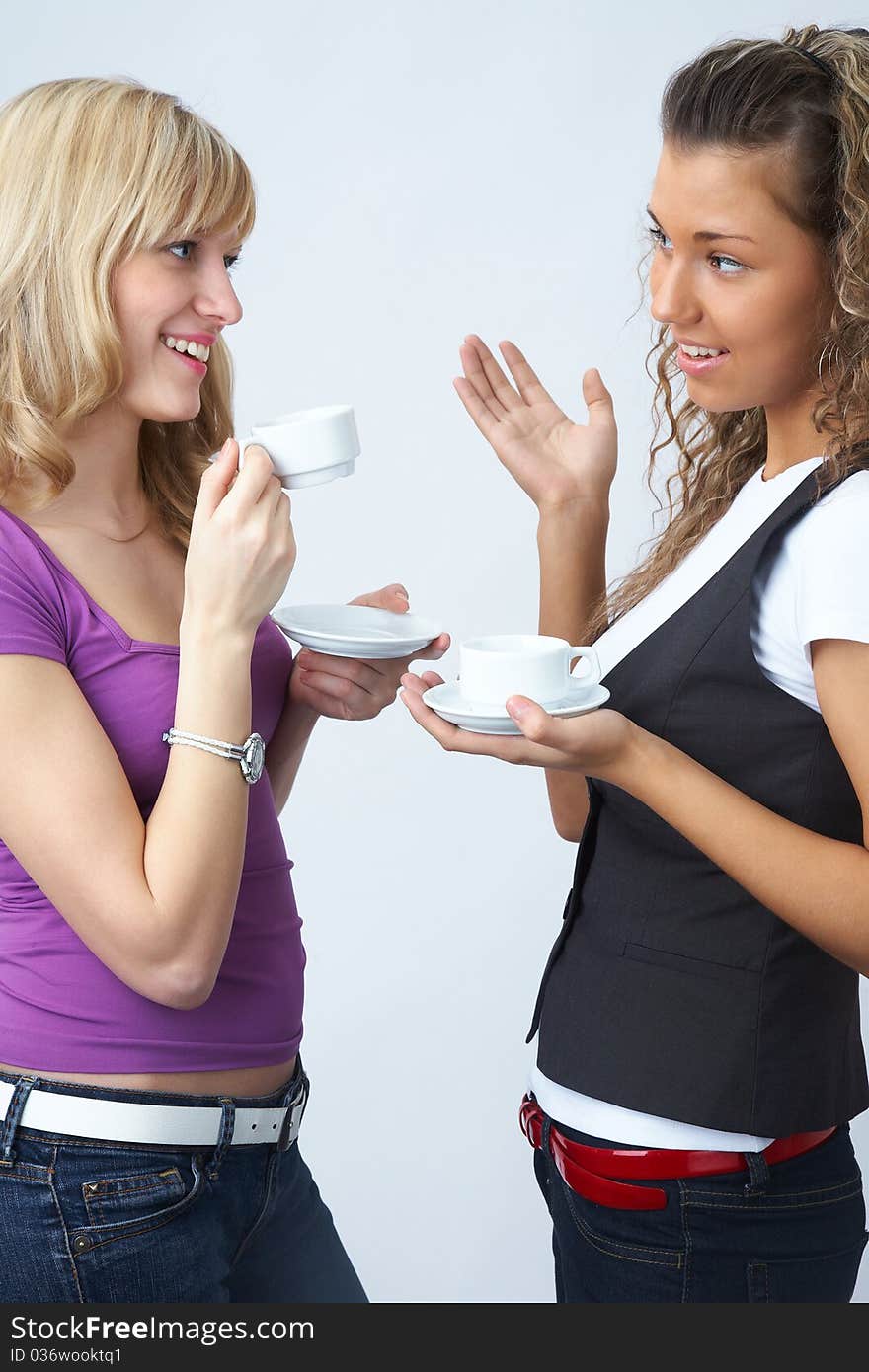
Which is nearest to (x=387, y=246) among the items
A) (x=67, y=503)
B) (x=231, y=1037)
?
(x=67, y=503)

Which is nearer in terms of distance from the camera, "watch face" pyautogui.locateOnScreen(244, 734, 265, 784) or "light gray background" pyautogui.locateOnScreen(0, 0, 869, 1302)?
"watch face" pyautogui.locateOnScreen(244, 734, 265, 784)

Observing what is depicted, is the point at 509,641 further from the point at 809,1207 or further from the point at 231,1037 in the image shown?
the point at 809,1207

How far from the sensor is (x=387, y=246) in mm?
3002

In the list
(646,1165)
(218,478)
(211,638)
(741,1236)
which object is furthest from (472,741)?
(741,1236)

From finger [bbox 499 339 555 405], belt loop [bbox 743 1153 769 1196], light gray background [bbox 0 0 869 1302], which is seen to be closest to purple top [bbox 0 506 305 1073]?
belt loop [bbox 743 1153 769 1196]

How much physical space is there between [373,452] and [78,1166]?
6.64 ft

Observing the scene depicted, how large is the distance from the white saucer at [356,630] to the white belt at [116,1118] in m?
0.51

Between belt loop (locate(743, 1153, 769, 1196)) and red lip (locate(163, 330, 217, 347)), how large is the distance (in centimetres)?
107

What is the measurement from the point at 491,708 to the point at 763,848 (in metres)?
0.29

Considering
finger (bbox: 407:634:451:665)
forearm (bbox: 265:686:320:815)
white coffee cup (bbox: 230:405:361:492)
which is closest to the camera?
white coffee cup (bbox: 230:405:361:492)

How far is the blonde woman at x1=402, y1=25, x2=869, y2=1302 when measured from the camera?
4.36 ft

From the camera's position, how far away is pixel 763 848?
1.32 m

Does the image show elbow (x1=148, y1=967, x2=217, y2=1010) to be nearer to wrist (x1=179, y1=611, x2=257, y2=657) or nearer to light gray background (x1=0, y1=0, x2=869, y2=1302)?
wrist (x1=179, y1=611, x2=257, y2=657)

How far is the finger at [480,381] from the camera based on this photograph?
1943mm
